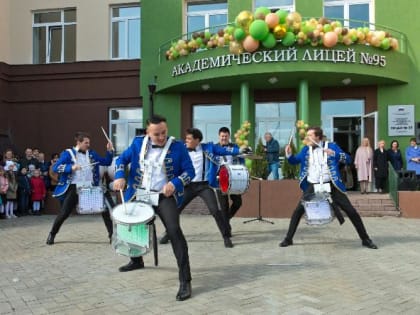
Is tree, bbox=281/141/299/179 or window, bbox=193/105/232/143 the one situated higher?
window, bbox=193/105/232/143

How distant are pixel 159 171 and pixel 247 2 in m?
13.3

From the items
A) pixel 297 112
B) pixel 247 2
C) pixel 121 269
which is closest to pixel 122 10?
pixel 247 2

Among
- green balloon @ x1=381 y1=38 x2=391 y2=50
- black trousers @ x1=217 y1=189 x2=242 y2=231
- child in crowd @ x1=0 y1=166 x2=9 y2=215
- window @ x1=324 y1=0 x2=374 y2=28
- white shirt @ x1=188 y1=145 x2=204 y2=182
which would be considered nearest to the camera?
white shirt @ x1=188 y1=145 x2=204 y2=182

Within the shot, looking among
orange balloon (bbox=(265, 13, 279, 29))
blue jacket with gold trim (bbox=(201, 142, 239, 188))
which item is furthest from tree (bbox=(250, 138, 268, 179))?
blue jacket with gold trim (bbox=(201, 142, 239, 188))

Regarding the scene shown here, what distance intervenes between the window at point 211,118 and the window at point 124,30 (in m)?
3.86

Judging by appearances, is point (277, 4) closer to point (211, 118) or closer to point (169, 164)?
point (211, 118)

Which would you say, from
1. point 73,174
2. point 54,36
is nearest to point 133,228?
point 73,174

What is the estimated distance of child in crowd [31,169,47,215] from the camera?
14547mm

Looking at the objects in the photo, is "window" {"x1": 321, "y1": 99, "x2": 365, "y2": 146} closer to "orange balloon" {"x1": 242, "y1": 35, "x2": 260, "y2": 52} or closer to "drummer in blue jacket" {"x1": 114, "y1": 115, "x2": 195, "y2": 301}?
"orange balloon" {"x1": 242, "y1": 35, "x2": 260, "y2": 52}

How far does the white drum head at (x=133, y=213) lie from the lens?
514cm

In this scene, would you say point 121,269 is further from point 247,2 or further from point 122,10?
point 122,10

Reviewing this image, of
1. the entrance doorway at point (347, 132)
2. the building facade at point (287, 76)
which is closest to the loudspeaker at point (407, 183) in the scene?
the building facade at point (287, 76)

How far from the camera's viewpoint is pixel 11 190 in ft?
44.6

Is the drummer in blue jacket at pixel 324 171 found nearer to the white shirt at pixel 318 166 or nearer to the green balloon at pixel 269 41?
the white shirt at pixel 318 166
